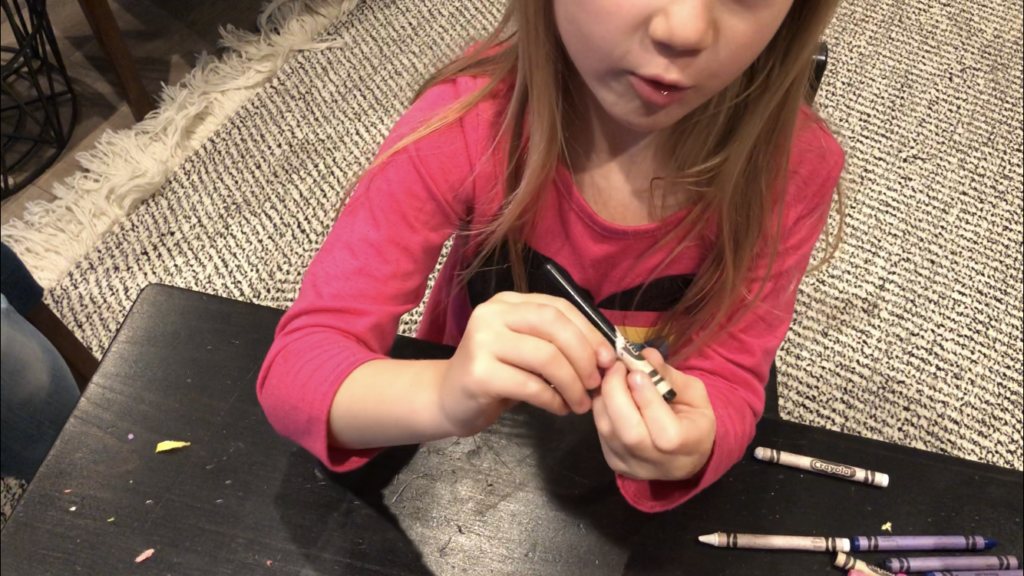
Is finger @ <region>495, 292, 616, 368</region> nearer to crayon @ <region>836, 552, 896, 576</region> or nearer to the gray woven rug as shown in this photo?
crayon @ <region>836, 552, 896, 576</region>

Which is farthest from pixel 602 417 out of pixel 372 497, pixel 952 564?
pixel 952 564

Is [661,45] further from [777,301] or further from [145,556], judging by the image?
[145,556]

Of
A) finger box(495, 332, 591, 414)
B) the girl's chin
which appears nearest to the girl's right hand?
finger box(495, 332, 591, 414)

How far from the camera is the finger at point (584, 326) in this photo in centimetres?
31

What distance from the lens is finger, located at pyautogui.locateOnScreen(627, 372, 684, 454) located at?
30cm

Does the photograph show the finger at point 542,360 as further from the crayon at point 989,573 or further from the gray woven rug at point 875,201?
the gray woven rug at point 875,201

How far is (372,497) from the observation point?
36cm

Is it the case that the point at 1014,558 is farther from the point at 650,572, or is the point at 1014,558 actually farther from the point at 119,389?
the point at 119,389

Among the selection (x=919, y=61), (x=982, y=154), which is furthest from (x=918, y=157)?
(x=919, y=61)

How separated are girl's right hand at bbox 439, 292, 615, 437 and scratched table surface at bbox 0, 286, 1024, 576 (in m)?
0.08

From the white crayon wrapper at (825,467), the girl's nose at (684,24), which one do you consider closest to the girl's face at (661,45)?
the girl's nose at (684,24)

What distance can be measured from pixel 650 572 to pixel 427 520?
120 millimetres

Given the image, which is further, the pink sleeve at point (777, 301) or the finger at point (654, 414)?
the pink sleeve at point (777, 301)

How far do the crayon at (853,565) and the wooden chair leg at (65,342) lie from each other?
0.38m
